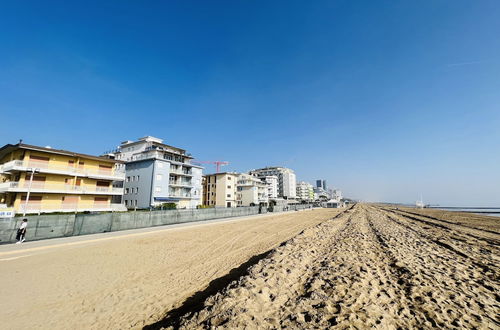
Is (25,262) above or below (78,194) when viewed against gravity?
below

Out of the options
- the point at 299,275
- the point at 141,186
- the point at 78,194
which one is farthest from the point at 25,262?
the point at 141,186

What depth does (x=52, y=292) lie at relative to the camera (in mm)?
7375

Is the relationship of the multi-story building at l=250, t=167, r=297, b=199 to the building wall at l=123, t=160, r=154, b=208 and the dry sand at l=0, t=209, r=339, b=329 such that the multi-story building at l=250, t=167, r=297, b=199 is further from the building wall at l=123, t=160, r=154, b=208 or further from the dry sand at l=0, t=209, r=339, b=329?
the dry sand at l=0, t=209, r=339, b=329

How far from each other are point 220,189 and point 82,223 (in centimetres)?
5065

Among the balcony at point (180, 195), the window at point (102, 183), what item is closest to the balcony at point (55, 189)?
the window at point (102, 183)

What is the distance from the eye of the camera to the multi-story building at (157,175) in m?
43.3

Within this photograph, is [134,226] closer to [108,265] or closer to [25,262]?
[25,262]

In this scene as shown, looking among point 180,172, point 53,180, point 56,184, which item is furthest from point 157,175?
point 53,180

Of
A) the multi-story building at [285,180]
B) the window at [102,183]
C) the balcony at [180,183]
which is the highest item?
the multi-story building at [285,180]

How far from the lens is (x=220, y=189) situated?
69312mm

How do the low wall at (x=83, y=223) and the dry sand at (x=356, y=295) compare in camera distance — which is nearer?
the dry sand at (x=356, y=295)

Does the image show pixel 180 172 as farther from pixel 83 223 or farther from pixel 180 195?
pixel 83 223

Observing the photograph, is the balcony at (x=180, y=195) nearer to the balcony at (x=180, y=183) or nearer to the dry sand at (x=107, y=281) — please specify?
the balcony at (x=180, y=183)

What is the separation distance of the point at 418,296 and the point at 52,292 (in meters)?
12.2
